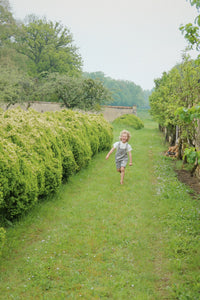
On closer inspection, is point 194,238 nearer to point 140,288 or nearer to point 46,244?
point 140,288

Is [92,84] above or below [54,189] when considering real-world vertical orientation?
above

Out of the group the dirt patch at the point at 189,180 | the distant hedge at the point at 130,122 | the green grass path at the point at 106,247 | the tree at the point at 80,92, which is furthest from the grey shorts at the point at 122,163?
the distant hedge at the point at 130,122

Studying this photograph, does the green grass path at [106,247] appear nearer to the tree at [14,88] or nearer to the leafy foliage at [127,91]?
the tree at [14,88]

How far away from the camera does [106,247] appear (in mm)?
4352

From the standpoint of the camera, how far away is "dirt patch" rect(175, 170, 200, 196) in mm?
7600

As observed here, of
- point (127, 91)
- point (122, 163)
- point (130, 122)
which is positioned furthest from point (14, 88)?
point (127, 91)

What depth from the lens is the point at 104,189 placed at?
741 cm

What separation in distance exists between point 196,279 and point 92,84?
865 inches

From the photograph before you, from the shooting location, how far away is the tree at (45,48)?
43.2m

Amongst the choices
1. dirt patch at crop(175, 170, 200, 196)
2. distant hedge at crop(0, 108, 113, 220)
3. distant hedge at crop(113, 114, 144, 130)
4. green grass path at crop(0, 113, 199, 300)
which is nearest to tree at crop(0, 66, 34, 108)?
distant hedge at crop(113, 114, 144, 130)

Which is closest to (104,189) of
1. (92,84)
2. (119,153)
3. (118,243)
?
(119,153)

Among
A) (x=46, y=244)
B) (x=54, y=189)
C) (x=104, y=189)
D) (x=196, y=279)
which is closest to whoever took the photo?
(x=196, y=279)

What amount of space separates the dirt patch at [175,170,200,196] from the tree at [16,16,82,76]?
3635 cm

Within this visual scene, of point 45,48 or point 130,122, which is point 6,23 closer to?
point 45,48
